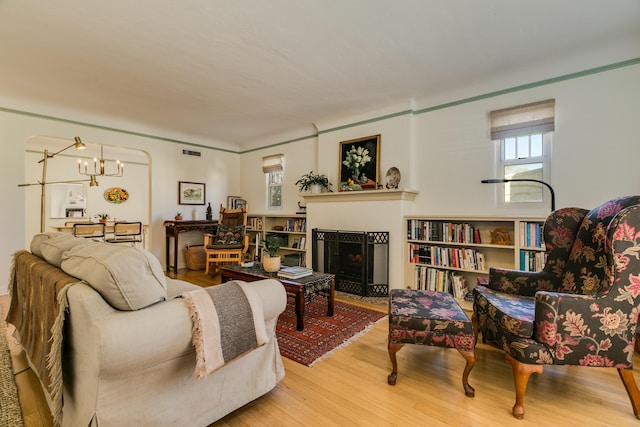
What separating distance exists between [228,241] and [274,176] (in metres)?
1.59

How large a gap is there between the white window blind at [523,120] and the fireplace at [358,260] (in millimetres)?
1779

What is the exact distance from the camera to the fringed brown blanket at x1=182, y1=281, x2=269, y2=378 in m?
1.24

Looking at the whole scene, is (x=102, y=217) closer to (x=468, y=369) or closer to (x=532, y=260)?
(x=468, y=369)

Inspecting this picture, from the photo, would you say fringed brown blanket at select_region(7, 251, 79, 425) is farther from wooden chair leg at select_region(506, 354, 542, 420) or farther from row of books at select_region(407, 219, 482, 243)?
row of books at select_region(407, 219, 482, 243)

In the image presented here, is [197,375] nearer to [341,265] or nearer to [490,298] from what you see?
[490,298]

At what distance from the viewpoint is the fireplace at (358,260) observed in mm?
3836

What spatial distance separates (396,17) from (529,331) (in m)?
2.36

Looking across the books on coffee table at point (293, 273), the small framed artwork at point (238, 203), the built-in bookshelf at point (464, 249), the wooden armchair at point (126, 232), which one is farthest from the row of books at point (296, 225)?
the wooden armchair at point (126, 232)

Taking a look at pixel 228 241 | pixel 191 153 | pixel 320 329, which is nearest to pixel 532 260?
pixel 320 329

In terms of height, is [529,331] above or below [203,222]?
below

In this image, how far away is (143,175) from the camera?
23.9 ft

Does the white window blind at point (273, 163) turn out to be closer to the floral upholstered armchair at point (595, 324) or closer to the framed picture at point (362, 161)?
the framed picture at point (362, 161)

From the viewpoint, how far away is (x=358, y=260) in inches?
156

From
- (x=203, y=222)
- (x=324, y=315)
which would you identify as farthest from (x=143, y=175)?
(x=324, y=315)
